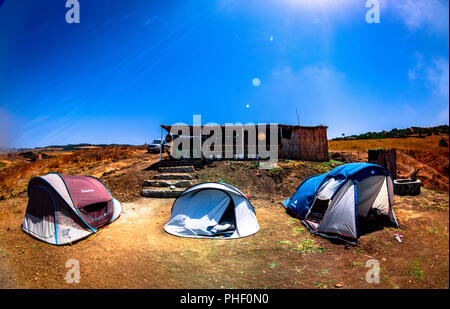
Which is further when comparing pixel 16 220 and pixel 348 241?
pixel 16 220

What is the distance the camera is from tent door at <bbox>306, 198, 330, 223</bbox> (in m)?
6.47

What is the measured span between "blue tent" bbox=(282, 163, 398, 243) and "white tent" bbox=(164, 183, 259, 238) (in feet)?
6.32

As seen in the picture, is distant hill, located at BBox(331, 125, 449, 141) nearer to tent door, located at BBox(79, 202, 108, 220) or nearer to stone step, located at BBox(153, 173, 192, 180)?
tent door, located at BBox(79, 202, 108, 220)

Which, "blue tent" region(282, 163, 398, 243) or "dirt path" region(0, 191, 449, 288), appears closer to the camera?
"dirt path" region(0, 191, 449, 288)

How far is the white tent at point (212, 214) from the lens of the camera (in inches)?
239

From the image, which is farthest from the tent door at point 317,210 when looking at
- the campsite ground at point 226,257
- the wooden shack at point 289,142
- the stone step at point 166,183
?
the wooden shack at point 289,142

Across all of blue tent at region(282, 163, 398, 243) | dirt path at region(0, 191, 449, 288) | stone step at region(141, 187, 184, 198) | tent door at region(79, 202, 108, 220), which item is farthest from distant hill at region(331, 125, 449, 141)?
stone step at region(141, 187, 184, 198)
